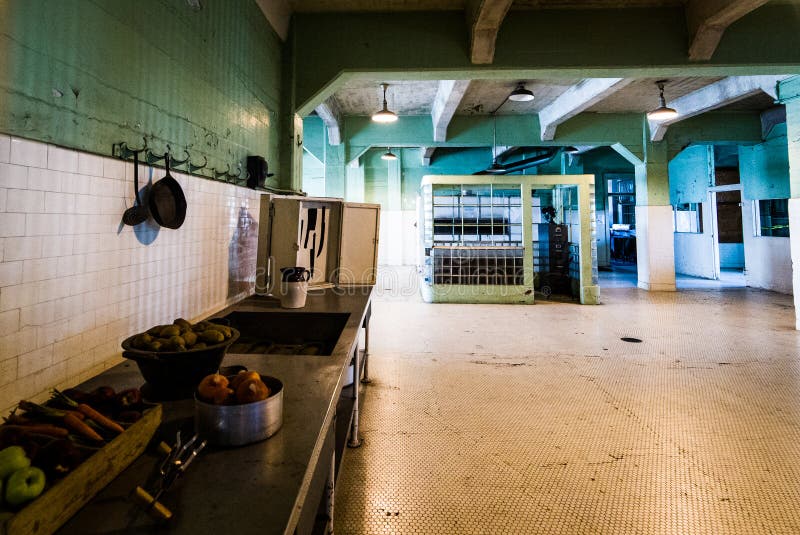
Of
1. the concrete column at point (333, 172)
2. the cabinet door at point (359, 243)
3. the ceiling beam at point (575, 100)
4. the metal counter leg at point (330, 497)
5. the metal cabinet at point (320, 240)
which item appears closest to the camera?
the metal counter leg at point (330, 497)

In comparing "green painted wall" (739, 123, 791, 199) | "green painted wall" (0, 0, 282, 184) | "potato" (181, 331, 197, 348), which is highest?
"green painted wall" (739, 123, 791, 199)

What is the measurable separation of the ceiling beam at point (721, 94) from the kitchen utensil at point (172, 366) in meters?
7.22

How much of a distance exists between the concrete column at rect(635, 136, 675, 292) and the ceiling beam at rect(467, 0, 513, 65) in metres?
6.05

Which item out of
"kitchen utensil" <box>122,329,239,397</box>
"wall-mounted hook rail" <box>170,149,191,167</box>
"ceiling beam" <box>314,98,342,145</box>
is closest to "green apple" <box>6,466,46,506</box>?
"kitchen utensil" <box>122,329,239,397</box>

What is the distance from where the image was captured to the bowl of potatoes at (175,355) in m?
1.10

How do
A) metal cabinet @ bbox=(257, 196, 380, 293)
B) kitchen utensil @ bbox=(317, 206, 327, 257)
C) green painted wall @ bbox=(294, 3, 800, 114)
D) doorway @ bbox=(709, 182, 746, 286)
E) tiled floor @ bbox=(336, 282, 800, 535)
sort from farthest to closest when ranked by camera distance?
doorway @ bbox=(709, 182, 746, 286)
green painted wall @ bbox=(294, 3, 800, 114)
kitchen utensil @ bbox=(317, 206, 327, 257)
metal cabinet @ bbox=(257, 196, 380, 293)
tiled floor @ bbox=(336, 282, 800, 535)

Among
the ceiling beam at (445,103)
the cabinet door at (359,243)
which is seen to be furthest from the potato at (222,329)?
the ceiling beam at (445,103)

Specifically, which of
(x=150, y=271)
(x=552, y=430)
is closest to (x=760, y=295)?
(x=552, y=430)

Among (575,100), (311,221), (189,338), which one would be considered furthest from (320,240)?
(575,100)

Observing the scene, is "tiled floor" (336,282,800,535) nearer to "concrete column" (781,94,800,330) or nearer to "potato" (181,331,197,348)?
"concrete column" (781,94,800,330)

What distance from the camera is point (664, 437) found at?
239 centimetres

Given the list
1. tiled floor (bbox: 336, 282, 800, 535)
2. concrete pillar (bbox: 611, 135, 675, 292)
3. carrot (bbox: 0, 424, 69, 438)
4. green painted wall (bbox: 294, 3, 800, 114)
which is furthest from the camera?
concrete pillar (bbox: 611, 135, 675, 292)

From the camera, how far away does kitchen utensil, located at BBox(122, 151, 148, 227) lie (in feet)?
5.03

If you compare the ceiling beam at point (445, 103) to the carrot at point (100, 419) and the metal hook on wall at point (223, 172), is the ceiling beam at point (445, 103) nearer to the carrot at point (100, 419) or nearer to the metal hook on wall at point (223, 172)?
the metal hook on wall at point (223, 172)
